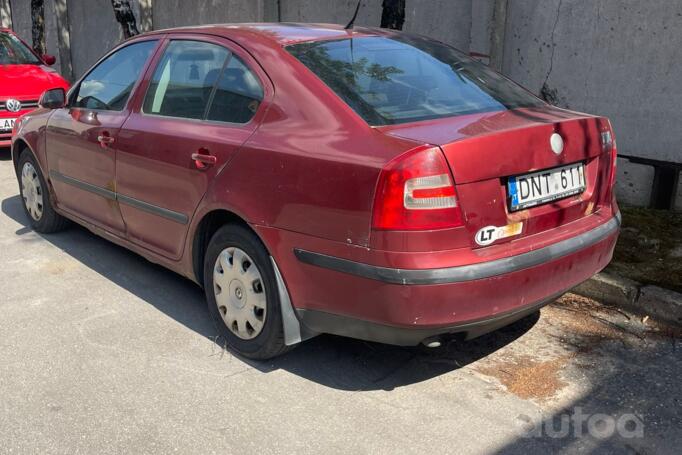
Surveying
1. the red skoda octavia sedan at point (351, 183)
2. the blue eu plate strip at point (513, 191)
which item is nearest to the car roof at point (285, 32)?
the red skoda octavia sedan at point (351, 183)

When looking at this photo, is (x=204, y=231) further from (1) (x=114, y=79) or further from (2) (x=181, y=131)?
(1) (x=114, y=79)

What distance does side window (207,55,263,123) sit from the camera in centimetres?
349

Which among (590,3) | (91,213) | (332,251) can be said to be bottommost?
(91,213)

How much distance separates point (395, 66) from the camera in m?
3.55

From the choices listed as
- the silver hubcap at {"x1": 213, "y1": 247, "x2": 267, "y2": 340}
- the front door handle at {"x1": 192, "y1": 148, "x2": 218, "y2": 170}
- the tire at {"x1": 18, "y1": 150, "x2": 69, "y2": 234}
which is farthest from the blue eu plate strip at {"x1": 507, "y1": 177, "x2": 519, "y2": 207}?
the tire at {"x1": 18, "y1": 150, "x2": 69, "y2": 234}

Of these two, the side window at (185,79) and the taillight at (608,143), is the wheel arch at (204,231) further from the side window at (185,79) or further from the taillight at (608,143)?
the taillight at (608,143)

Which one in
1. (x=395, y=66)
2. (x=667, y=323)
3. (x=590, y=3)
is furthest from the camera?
(x=590, y=3)

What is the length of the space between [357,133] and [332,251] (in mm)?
509

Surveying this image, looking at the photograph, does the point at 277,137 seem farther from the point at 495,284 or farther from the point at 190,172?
the point at 495,284

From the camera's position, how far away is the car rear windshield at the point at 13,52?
31.2ft

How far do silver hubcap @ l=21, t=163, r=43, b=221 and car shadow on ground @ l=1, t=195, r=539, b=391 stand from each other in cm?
138

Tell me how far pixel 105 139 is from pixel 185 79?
2.55ft

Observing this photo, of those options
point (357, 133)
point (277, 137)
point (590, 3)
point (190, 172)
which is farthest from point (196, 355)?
point (590, 3)

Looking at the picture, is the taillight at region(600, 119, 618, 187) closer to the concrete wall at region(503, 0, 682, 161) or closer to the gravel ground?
the gravel ground
